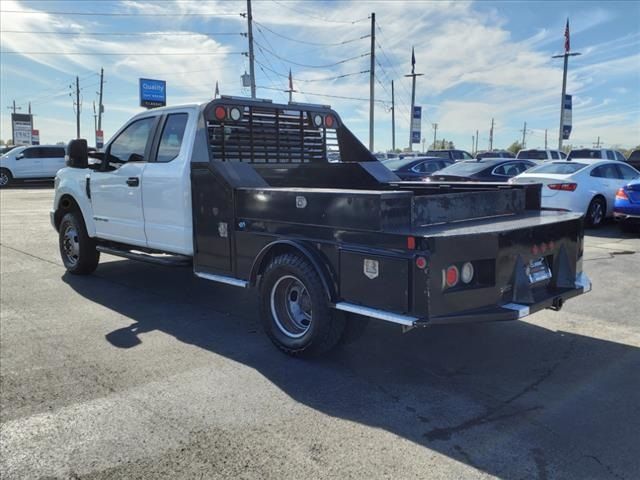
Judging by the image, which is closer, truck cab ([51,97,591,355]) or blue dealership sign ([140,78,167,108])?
truck cab ([51,97,591,355])

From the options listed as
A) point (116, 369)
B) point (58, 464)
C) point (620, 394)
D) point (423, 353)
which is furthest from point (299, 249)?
point (620, 394)

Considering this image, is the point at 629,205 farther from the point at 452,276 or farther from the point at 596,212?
the point at 452,276

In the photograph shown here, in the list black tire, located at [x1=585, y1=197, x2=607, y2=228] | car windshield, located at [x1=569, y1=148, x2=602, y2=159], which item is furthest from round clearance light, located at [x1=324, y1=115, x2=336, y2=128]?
car windshield, located at [x1=569, y1=148, x2=602, y2=159]

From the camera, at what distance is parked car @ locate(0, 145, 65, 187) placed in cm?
2777

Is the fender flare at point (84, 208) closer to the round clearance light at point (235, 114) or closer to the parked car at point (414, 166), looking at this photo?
the round clearance light at point (235, 114)

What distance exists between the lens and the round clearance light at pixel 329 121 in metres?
7.05

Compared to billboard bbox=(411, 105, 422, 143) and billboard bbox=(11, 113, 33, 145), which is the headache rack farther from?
billboard bbox=(11, 113, 33, 145)

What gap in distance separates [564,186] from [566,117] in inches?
1054

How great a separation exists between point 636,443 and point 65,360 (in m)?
4.28

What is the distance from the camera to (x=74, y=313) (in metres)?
6.18

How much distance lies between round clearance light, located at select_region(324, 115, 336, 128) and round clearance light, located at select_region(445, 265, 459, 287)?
3.75 meters

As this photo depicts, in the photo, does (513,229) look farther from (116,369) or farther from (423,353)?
(116,369)

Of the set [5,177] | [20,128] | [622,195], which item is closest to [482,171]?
[622,195]

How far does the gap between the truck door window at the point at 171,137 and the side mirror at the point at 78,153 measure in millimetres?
1611
